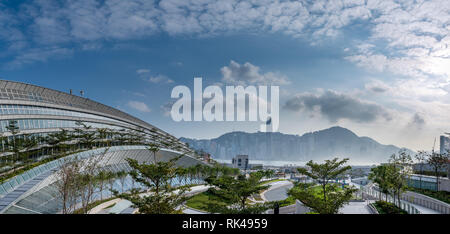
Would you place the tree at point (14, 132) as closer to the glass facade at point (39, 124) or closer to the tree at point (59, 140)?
the glass facade at point (39, 124)

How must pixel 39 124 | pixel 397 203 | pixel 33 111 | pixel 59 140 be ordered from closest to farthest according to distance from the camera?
pixel 397 203 → pixel 39 124 → pixel 33 111 → pixel 59 140

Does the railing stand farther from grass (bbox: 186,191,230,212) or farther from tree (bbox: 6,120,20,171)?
tree (bbox: 6,120,20,171)

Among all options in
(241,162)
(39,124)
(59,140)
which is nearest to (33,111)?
(39,124)

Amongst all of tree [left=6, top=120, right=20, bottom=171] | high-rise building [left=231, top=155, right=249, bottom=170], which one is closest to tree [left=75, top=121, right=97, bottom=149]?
tree [left=6, top=120, right=20, bottom=171]

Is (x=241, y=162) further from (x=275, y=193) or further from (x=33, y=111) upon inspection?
(x=33, y=111)

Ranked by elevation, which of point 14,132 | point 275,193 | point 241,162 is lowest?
point 241,162

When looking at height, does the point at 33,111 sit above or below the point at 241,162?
above

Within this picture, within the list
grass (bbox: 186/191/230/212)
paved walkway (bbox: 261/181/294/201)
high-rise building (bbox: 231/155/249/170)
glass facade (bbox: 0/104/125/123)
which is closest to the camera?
glass facade (bbox: 0/104/125/123)

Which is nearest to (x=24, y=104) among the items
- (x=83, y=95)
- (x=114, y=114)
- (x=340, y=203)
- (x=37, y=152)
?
(x=37, y=152)

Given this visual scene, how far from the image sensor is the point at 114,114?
207 feet
